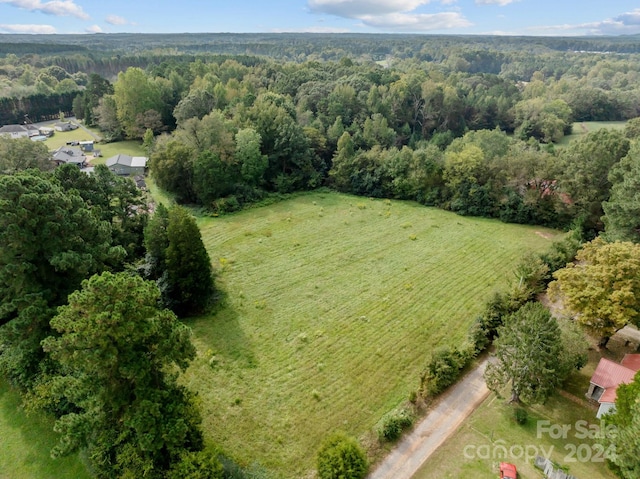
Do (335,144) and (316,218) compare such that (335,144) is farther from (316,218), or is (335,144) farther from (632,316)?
(632,316)

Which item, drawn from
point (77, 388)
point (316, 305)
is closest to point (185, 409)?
point (77, 388)

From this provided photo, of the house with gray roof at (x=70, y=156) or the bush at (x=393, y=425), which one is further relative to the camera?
the house with gray roof at (x=70, y=156)

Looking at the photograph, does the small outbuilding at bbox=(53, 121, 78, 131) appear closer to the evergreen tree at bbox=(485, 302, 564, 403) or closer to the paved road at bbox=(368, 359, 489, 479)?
the paved road at bbox=(368, 359, 489, 479)

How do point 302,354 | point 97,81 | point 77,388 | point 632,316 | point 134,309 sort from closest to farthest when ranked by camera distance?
point 134,309 → point 77,388 → point 632,316 → point 302,354 → point 97,81

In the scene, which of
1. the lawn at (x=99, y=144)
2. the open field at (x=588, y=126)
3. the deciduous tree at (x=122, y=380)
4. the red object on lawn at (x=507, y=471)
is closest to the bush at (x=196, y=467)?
the deciduous tree at (x=122, y=380)

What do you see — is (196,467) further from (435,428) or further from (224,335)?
(224,335)

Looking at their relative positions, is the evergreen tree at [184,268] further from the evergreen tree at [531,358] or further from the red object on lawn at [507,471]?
the red object on lawn at [507,471]
